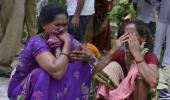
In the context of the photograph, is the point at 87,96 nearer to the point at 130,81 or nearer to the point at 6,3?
the point at 130,81

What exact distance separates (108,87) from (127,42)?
40 cm

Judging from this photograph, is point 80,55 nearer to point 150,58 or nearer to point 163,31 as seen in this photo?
point 150,58

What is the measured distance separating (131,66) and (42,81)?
2.84 ft

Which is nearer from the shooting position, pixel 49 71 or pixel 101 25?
pixel 49 71

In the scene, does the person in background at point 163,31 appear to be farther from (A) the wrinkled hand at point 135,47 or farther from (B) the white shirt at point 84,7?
(A) the wrinkled hand at point 135,47

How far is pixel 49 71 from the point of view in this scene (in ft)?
10.8

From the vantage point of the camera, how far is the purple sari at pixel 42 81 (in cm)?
334

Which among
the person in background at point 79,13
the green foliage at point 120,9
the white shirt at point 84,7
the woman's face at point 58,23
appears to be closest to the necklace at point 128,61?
the woman's face at point 58,23

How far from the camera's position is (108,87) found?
375 cm

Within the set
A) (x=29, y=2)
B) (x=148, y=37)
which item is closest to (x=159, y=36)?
(x=29, y=2)

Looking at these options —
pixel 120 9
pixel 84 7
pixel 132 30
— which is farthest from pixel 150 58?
pixel 120 9

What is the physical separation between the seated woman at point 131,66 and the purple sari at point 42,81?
230 millimetres

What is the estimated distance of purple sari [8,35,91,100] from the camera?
334 centimetres

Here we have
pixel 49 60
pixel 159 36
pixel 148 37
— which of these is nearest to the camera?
pixel 49 60
